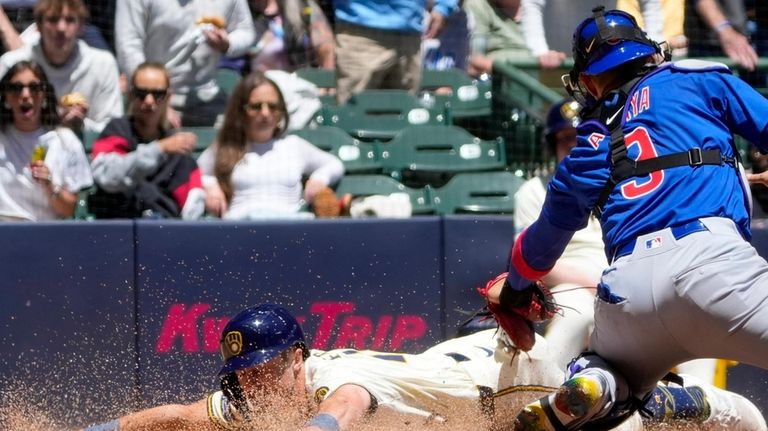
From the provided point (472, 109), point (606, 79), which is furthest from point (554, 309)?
point (472, 109)

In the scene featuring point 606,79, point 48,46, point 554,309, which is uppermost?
point 606,79

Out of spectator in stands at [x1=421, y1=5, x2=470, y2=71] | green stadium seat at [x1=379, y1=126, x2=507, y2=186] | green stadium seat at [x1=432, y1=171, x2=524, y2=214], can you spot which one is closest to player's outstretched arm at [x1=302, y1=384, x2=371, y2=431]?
green stadium seat at [x1=432, y1=171, x2=524, y2=214]

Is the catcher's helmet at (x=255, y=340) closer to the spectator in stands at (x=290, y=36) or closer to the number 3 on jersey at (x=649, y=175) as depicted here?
the number 3 on jersey at (x=649, y=175)

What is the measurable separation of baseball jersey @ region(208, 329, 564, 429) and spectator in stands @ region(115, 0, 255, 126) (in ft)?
9.12

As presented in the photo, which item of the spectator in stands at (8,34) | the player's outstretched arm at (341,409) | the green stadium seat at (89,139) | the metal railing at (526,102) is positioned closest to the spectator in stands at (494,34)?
the metal railing at (526,102)

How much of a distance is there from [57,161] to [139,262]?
2.73ft

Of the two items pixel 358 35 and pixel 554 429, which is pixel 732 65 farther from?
pixel 554 429

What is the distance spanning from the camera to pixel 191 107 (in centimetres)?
739

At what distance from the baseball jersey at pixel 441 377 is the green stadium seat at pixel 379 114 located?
8.82 feet

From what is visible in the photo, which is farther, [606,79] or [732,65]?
[732,65]

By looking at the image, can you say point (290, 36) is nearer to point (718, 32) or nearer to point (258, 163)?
point (258, 163)

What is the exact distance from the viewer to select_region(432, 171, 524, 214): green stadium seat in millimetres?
7184

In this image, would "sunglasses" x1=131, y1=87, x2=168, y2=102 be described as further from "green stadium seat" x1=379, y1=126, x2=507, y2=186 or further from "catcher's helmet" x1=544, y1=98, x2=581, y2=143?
"catcher's helmet" x1=544, y1=98, x2=581, y2=143

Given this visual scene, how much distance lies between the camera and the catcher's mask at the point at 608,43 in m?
4.07
